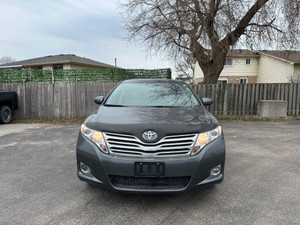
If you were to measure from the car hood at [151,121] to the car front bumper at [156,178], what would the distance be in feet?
0.91

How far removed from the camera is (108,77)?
30.5 ft

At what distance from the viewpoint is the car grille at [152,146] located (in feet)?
7.47

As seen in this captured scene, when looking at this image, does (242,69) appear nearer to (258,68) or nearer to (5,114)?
(258,68)

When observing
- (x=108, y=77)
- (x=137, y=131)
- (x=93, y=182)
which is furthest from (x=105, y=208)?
(x=108, y=77)

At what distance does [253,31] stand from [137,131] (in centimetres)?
905

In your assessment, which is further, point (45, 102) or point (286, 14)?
point (45, 102)

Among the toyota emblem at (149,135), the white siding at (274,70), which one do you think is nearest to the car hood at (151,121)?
the toyota emblem at (149,135)

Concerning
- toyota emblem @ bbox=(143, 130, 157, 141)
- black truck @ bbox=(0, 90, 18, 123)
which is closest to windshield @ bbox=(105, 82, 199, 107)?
toyota emblem @ bbox=(143, 130, 157, 141)

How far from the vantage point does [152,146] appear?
229 cm

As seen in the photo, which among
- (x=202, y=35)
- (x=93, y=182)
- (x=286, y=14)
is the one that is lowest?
(x=93, y=182)

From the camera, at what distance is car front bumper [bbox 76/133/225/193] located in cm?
221

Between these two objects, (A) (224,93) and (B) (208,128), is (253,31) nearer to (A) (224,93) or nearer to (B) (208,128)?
(A) (224,93)

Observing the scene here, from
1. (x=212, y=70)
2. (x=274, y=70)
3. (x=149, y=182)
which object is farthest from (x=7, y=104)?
(x=274, y=70)

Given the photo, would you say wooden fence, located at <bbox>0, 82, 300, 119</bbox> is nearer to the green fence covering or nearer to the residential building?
the green fence covering
